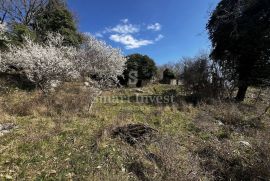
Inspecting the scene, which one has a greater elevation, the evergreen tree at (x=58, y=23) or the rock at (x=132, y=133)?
the evergreen tree at (x=58, y=23)

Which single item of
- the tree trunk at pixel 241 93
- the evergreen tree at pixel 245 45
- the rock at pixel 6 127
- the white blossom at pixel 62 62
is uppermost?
the evergreen tree at pixel 245 45

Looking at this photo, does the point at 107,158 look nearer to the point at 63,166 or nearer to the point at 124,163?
the point at 124,163

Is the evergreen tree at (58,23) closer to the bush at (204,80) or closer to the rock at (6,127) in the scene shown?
the bush at (204,80)

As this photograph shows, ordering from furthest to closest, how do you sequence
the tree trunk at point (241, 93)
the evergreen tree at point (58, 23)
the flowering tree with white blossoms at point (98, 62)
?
the evergreen tree at point (58, 23) < the tree trunk at point (241, 93) < the flowering tree with white blossoms at point (98, 62)

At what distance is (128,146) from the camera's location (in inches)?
207

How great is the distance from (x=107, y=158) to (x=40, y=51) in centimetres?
749

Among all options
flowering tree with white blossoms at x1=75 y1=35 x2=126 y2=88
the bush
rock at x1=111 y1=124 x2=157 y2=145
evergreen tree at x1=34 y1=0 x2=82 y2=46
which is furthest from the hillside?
evergreen tree at x1=34 y1=0 x2=82 y2=46

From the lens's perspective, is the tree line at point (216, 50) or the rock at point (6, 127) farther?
the tree line at point (216, 50)

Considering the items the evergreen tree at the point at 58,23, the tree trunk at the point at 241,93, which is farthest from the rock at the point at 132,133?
the evergreen tree at the point at 58,23

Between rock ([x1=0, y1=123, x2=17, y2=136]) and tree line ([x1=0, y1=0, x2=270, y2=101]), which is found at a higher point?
tree line ([x1=0, y1=0, x2=270, y2=101])

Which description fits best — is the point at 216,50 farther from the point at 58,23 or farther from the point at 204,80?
the point at 58,23

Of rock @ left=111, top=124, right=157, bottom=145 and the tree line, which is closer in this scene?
rock @ left=111, top=124, right=157, bottom=145

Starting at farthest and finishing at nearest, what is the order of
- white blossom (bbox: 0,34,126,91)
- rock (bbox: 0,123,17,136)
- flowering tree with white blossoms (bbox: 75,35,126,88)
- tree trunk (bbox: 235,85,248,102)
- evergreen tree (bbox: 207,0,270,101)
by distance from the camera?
tree trunk (bbox: 235,85,248,102)
evergreen tree (bbox: 207,0,270,101)
flowering tree with white blossoms (bbox: 75,35,126,88)
white blossom (bbox: 0,34,126,91)
rock (bbox: 0,123,17,136)

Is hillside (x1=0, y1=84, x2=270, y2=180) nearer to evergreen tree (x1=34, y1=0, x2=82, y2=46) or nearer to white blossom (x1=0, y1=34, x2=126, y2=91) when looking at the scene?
white blossom (x1=0, y1=34, x2=126, y2=91)
